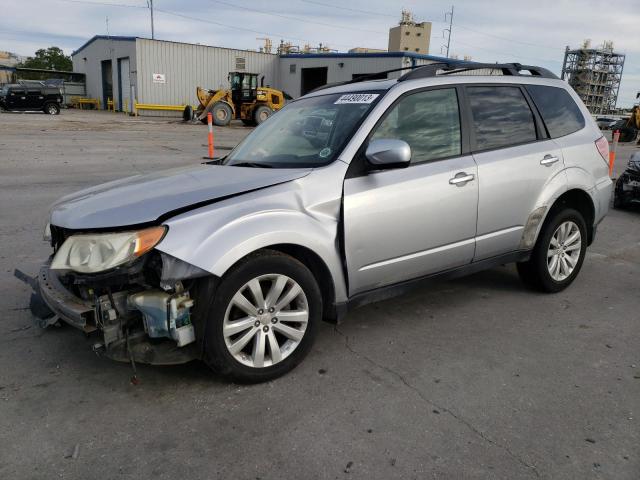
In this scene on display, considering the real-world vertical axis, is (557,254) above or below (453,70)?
below

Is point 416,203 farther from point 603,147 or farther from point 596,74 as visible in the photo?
point 596,74

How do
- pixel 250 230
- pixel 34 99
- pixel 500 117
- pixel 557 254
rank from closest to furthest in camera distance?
1. pixel 250 230
2. pixel 500 117
3. pixel 557 254
4. pixel 34 99

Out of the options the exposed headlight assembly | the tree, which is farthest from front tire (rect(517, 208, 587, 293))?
the tree

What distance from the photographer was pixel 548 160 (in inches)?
172

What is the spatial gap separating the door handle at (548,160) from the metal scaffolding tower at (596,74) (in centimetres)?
11860

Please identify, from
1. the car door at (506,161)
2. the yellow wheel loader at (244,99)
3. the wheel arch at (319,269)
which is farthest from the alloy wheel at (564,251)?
the yellow wheel loader at (244,99)

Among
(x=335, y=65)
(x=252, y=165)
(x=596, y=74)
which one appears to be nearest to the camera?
(x=252, y=165)

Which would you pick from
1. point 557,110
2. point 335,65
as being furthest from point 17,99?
point 557,110

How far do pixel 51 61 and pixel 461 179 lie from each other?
10773 centimetres

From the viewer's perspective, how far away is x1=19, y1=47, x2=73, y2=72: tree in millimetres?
94125

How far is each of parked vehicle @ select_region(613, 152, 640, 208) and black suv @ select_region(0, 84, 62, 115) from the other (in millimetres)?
30857

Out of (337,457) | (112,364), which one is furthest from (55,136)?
(337,457)

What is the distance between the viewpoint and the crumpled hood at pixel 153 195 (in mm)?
2875

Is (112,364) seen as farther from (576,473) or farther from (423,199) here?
(576,473)
